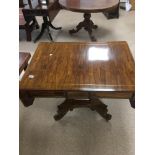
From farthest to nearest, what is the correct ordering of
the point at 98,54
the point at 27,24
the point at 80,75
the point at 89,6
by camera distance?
the point at 27,24 → the point at 89,6 → the point at 98,54 → the point at 80,75

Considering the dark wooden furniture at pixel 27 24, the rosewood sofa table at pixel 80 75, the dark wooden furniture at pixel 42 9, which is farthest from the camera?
the dark wooden furniture at pixel 27 24

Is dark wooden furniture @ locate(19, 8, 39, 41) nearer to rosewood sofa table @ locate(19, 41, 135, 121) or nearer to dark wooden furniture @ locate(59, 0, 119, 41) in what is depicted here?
dark wooden furniture @ locate(59, 0, 119, 41)

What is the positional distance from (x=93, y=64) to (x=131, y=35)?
2.09 metres

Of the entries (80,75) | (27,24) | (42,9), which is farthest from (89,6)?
(80,75)

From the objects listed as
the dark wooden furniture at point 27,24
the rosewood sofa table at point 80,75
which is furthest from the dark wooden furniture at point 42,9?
the rosewood sofa table at point 80,75

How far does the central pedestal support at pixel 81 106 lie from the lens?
1.90m

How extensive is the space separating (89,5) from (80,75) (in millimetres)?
1912

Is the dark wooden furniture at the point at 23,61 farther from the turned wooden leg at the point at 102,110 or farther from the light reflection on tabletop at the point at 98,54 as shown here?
the turned wooden leg at the point at 102,110

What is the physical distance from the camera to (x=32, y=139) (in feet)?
5.95

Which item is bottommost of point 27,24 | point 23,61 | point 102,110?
point 102,110

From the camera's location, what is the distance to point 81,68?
1692 mm

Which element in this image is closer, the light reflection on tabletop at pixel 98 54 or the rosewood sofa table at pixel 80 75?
the rosewood sofa table at pixel 80 75

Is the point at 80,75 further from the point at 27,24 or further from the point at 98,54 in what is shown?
the point at 27,24
